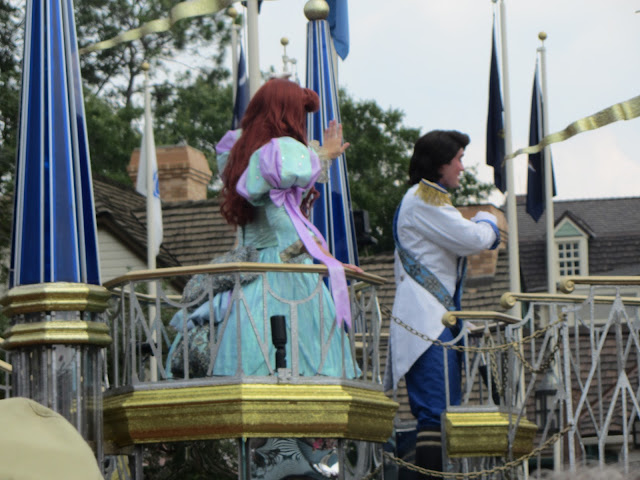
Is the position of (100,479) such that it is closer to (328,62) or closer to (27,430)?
(27,430)

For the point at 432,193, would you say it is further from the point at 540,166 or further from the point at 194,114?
the point at 194,114

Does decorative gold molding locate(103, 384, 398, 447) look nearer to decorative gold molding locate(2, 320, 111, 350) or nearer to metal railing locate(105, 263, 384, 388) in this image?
metal railing locate(105, 263, 384, 388)

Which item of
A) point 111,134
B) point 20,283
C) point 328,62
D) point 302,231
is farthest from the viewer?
point 111,134

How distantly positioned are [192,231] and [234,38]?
940 centimetres

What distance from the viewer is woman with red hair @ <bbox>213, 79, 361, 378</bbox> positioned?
6859 mm

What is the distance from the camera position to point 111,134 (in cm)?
3175

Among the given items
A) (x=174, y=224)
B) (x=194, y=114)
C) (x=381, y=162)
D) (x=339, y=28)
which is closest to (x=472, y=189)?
(x=381, y=162)

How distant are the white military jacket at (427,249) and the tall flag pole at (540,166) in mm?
9783

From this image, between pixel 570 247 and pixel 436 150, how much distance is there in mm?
31922

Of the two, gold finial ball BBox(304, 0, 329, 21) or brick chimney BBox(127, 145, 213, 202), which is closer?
gold finial ball BBox(304, 0, 329, 21)

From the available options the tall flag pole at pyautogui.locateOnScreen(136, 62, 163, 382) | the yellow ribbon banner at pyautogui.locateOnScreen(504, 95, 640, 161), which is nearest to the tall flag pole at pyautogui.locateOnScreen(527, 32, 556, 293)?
the tall flag pole at pyautogui.locateOnScreen(136, 62, 163, 382)

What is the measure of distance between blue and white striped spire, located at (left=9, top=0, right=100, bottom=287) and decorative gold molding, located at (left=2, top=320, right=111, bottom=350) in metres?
0.21

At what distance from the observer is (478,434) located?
7.64 metres

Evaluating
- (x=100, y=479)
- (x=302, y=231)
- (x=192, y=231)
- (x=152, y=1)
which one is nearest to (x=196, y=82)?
(x=152, y=1)
